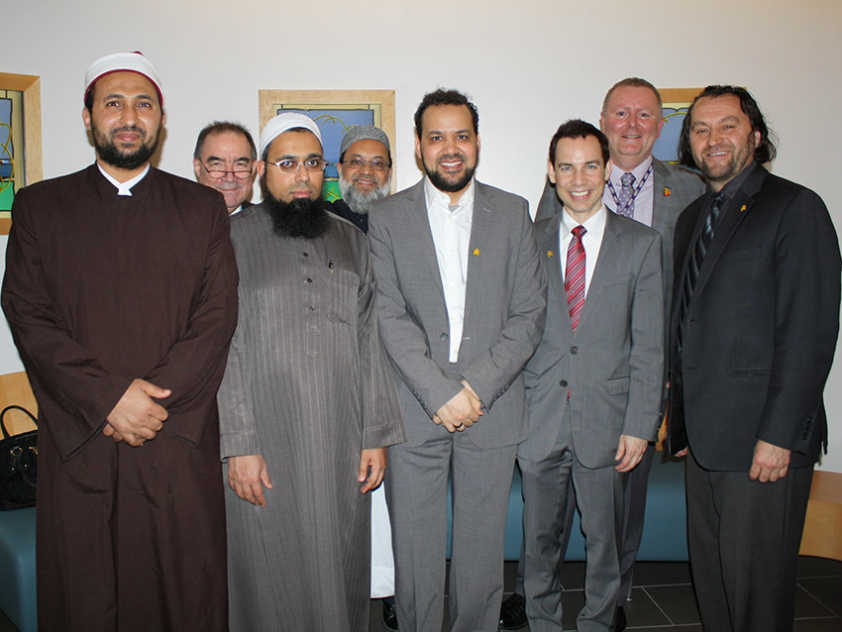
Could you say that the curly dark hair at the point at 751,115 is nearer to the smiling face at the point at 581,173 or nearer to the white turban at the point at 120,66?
the smiling face at the point at 581,173

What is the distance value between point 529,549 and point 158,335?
68.9 inches

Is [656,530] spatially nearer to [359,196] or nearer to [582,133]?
[582,133]

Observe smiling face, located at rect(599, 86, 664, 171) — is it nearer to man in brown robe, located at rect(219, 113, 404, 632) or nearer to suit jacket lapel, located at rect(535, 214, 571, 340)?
suit jacket lapel, located at rect(535, 214, 571, 340)

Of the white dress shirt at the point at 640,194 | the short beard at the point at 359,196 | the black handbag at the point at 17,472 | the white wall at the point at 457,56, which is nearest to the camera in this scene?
the black handbag at the point at 17,472

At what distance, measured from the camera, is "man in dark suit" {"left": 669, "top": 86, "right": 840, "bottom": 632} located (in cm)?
227

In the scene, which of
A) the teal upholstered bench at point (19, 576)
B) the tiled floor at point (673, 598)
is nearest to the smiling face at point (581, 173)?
the tiled floor at point (673, 598)

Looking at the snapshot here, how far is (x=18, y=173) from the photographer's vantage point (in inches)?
177

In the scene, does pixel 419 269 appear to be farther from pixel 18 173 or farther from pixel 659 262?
pixel 18 173

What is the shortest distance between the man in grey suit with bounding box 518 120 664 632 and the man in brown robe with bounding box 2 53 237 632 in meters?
1.32

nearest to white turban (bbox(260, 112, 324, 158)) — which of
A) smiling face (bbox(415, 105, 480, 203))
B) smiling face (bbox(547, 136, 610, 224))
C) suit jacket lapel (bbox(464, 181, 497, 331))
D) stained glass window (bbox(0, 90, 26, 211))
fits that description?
smiling face (bbox(415, 105, 480, 203))

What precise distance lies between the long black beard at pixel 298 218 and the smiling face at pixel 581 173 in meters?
1.05

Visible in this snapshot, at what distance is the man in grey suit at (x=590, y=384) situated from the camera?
260 cm

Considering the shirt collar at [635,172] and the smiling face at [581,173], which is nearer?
the smiling face at [581,173]

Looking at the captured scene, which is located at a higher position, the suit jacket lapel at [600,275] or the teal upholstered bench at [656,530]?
the suit jacket lapel at [600,275]
